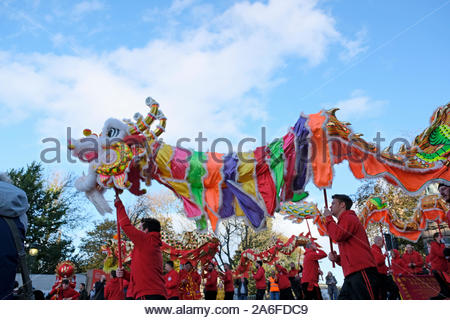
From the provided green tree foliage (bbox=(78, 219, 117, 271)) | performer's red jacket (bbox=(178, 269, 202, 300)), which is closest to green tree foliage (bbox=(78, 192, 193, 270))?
green tree foliage (bbox=(78, 219, 117, 271))

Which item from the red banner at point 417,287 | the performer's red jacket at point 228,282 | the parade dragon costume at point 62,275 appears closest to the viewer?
the parade dragon costume at point 62,275

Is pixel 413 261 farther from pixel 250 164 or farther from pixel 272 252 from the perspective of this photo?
pixel 250 164

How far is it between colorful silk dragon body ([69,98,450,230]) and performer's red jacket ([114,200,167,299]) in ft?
2.56

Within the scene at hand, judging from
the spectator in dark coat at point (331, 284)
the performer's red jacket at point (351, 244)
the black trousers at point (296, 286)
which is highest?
the performer's red jacket at point (351, 244)

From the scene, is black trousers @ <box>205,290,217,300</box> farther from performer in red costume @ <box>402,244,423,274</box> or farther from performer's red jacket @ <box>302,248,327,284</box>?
performer in red costume @ <box>402,244,423,274</box>

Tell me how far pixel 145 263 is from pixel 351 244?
246cm

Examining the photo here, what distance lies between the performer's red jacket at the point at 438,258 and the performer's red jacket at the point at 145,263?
238 inches

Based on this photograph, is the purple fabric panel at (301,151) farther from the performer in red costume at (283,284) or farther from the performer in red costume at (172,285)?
the performer in red costume at (283,284)

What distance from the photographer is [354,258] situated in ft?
14.0

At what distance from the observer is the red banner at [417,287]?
8336 millimetres

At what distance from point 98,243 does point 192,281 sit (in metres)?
19.6

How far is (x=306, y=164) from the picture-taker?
5.34m

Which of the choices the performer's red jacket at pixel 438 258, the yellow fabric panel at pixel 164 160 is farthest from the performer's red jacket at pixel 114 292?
the performer's red jacket at pixel 438 258

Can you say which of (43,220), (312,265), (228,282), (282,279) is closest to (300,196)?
(312,265)
